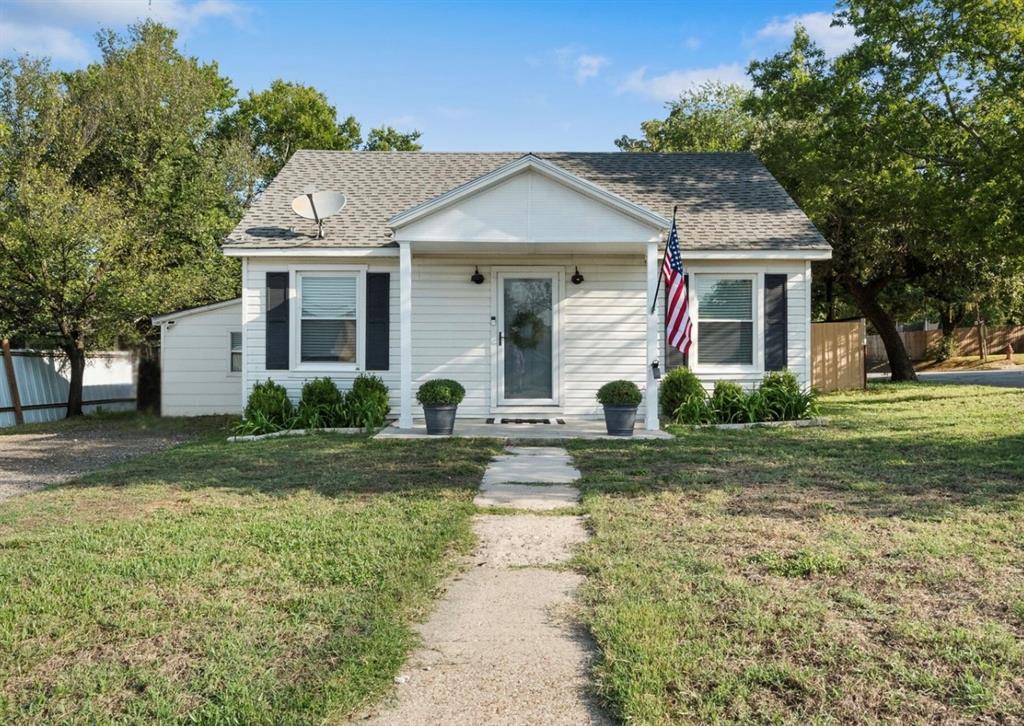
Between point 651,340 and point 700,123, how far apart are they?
2317 cm

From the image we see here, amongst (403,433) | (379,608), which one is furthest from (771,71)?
(379,608)

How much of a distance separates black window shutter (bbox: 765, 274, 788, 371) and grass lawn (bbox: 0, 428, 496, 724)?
6692 mm

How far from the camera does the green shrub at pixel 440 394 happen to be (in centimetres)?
1012

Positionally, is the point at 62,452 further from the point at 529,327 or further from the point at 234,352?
the point at 529,327

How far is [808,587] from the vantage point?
13.4 ft

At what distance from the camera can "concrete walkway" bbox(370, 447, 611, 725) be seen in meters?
2.86

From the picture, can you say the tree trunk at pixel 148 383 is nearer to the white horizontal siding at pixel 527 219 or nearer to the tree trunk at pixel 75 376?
the tree trunk at pixel 75 376

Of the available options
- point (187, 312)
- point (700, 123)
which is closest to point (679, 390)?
point (187, 312)

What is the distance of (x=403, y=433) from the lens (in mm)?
10422

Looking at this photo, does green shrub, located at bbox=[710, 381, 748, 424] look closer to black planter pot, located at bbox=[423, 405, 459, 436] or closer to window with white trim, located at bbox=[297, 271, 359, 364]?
black planter pot, located at bbox=[423, 405, 459, 436]

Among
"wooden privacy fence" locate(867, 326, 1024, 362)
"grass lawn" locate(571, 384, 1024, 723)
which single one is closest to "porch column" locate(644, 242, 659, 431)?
"grass lawn" locate(571, 384, 1024, 723)

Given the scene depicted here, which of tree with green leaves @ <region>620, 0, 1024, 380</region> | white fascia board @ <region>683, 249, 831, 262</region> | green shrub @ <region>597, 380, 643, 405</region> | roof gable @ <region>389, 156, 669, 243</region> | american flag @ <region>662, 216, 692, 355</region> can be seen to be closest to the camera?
green shrub @ <region>597, 380, 643, 405</region>

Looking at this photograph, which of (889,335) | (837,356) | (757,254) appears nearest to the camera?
(757,254)

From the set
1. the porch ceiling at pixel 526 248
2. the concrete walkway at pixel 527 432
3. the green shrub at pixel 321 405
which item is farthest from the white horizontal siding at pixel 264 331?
the concrete walkway at pixel 527 432
